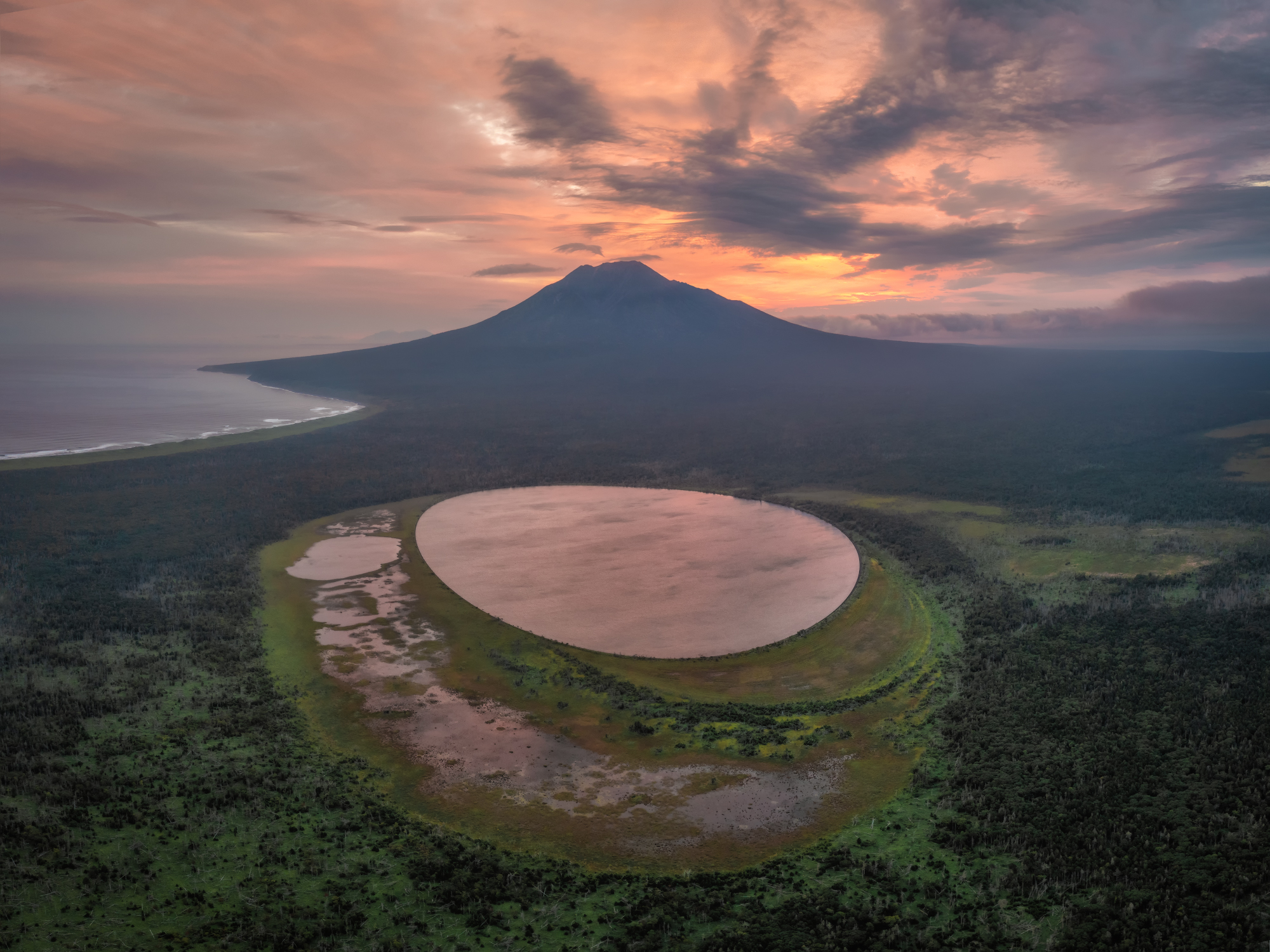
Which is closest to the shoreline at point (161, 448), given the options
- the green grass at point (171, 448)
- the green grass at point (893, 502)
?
the green grass at point (171, 448)

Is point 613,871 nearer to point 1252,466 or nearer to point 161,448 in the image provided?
point 161,448

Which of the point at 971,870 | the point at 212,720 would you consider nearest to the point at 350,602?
the point at 212,720

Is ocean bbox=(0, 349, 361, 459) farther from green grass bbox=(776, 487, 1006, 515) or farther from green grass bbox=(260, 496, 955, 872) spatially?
green grass bbox=(776, 487, 1006, 515)

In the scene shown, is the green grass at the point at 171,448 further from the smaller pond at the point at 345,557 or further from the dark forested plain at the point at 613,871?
the smaller pond at the point at 345,557

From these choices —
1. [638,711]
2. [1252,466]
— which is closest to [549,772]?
[638,711]

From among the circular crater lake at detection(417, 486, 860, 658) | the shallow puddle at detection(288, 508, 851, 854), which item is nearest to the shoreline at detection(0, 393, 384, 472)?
the circular crater lake at detection(417, 486, 860, 658)

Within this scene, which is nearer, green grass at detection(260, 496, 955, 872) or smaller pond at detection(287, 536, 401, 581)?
green grass at detection(260, 496, 955, 872)
